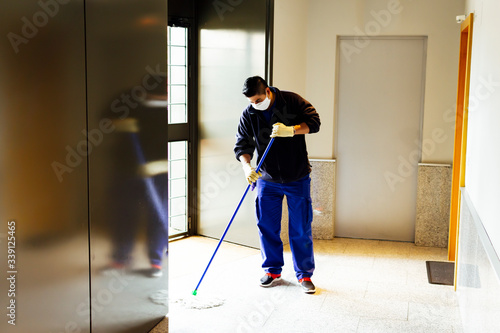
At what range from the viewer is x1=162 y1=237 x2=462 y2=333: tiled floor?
128 inches

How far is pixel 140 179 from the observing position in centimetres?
296

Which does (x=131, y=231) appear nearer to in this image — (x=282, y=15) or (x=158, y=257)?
(x=158, y=257)

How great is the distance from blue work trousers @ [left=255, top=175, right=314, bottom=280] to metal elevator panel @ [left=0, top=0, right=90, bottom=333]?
154 cm

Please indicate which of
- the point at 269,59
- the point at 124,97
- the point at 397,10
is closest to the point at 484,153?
the point at 124,97

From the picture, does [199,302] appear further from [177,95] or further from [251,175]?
[177,95]

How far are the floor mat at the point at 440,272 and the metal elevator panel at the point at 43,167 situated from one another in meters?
2.53

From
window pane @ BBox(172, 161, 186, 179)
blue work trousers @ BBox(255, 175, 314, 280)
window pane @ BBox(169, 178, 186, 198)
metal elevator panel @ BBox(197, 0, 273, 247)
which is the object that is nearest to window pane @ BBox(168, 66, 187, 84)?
metal elevator panel @ BBox(197, 0, 273, 247)

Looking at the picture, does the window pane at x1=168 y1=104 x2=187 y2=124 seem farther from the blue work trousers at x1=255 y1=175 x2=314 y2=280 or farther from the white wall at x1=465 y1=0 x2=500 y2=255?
the white wall at x1=465 y1=0 x2=500 y2=255

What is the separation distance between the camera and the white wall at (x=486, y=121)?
217 centimetres

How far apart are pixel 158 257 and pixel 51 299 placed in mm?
894

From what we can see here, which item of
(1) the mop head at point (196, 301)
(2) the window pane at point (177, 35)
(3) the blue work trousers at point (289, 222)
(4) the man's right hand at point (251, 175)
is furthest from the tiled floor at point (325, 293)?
(2) the window pane at point (177, 35)

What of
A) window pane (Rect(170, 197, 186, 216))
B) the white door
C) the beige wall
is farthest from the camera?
window pane (Rect(170, 197, 186, 216))

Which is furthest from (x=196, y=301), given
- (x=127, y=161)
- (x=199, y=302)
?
(x=127, y=161)

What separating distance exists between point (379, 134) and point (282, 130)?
176 centimetres
